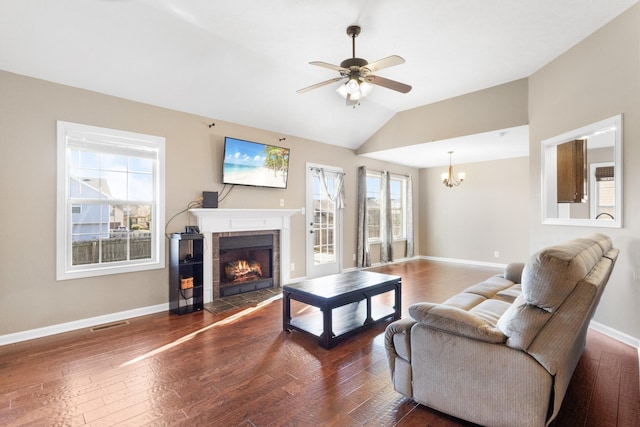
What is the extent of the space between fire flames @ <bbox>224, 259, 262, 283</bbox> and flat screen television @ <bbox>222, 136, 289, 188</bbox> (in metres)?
1.24

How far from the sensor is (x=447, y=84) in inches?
176

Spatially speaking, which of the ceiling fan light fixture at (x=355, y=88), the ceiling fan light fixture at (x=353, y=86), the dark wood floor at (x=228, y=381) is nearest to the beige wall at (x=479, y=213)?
the dark wood floor at (x=228, y=381)

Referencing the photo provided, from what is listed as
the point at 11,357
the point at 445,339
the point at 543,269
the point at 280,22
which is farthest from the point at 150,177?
the point at 543,269

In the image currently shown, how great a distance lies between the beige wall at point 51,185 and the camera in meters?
2.99

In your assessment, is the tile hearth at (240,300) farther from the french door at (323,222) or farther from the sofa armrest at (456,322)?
the sofa armrest at (456,322)

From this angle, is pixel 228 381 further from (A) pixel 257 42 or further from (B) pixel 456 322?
(A) pixel 257 42

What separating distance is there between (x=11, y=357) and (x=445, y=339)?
3575 millimetres

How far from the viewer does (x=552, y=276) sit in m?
1.44

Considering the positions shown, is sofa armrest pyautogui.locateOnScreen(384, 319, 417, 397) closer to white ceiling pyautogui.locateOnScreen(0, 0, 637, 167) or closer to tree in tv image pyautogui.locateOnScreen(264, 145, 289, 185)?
white ceiling pyautogui.locateOnScreen(0, 0, 637, 167)

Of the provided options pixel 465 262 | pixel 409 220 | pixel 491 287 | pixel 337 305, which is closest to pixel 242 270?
pixel 337 305

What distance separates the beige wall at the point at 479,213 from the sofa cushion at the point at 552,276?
19.3 ft

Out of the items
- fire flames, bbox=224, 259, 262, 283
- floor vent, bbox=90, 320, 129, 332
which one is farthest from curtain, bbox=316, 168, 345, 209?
floor vent, bbox=90, 320, 129, 332

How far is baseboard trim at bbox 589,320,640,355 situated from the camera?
2.82 m

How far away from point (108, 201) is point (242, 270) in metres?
2.02
